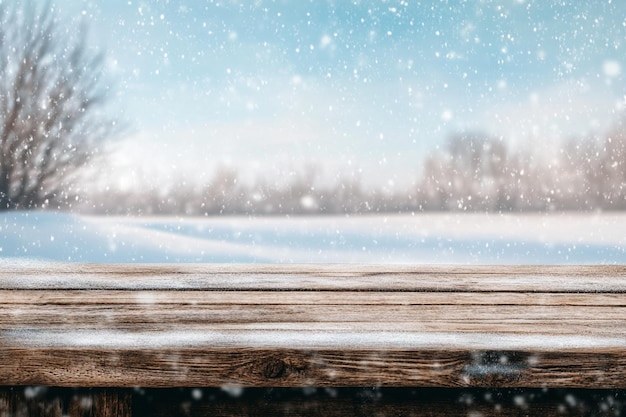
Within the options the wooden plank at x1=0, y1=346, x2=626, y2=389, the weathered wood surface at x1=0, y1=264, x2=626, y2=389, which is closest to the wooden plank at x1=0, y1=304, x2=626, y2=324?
the weathered wood surface at x1=0, y1=264, x2=626, y2=389

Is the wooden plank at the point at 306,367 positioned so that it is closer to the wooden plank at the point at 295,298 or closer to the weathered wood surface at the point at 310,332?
the weathered wood surface at the point at 310,332

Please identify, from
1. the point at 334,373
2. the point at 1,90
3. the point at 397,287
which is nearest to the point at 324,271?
Answer: the point at 397,287

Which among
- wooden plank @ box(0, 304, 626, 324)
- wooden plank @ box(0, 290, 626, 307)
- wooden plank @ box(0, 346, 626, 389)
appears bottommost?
wooden plank @ box(0, 346, 626, 389)

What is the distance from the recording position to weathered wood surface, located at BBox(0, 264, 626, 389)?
76 cm

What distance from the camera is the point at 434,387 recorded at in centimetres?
77

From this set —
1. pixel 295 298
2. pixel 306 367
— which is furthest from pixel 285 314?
pixel 306 367

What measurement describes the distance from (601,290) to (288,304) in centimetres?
65

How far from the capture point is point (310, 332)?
87 cm

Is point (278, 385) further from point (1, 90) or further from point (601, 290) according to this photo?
point (1, 90)

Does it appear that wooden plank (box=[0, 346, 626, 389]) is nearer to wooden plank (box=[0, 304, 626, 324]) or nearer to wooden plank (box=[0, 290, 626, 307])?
wooden plank (box=[0, 304, 626, 324])

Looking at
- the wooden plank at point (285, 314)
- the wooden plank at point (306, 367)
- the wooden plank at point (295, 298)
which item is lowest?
the wooden plank at point (306, 367)

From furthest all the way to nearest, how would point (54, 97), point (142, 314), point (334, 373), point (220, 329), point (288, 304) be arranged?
point (54, 97), point (288, 304), point (142, 314), point (220, 329), point (334, 373)

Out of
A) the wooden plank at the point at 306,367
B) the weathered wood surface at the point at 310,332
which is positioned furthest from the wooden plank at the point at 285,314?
the wooden plank at the point at 306,367

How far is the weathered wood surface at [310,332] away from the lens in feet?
2.50
